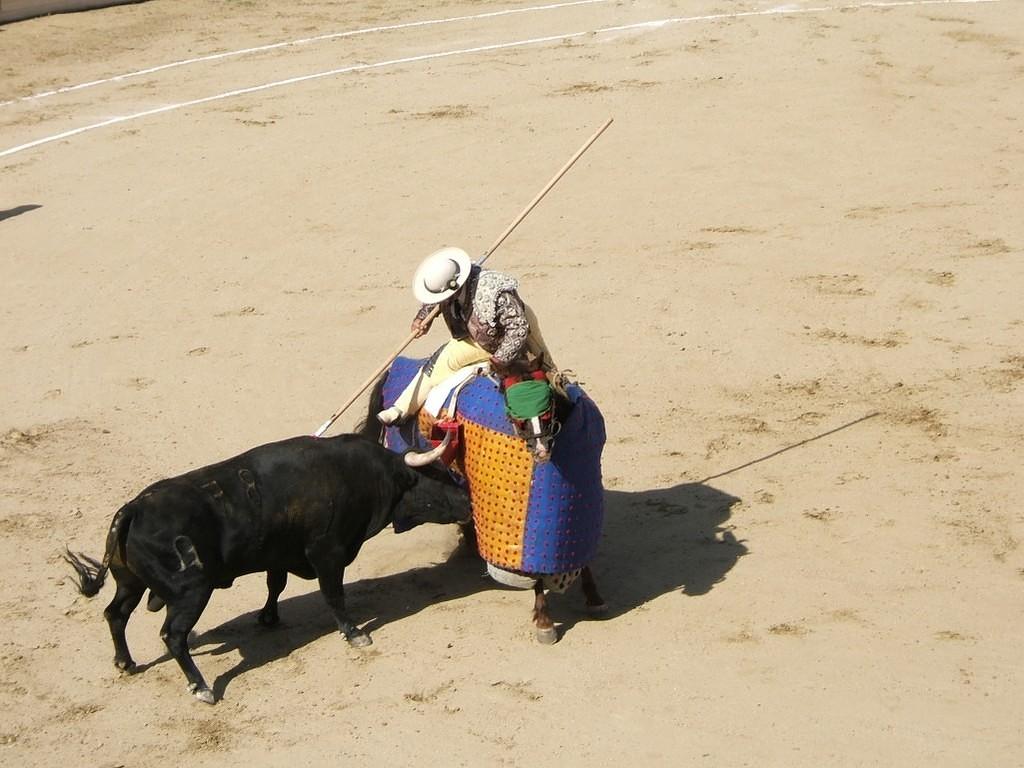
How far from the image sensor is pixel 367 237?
11.5 metres

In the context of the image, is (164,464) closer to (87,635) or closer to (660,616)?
(87,635)

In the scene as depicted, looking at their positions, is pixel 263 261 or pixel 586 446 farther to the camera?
pixel 263 261

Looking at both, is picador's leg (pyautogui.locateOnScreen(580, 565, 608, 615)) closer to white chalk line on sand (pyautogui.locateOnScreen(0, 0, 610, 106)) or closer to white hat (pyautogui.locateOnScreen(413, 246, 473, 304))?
white hat (pyautogui.locateOnScreen(413, 246, 473, 304))

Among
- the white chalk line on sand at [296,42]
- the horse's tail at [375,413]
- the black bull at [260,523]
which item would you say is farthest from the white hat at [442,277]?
the white chalk line on sand at [296,42]

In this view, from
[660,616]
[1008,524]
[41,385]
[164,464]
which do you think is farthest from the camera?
[41,385]

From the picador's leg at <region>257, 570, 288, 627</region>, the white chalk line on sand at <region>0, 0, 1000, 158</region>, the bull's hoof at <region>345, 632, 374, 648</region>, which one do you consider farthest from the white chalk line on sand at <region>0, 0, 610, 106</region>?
the bull's hoof at <region>345, 632, 374, 648</region>

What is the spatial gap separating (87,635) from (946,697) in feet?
12.6

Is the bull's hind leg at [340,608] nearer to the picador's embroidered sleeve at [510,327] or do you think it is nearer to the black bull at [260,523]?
the black bull at [260,523]

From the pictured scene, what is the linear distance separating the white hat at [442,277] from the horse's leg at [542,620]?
1332 mm

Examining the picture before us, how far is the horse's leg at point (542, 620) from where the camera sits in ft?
22.1

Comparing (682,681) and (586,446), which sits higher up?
(586,446)

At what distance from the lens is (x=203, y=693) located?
6516 mm

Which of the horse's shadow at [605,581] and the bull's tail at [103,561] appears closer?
the bull's tail at [103,561]

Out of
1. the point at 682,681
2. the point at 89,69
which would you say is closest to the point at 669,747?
the point at 682,681
